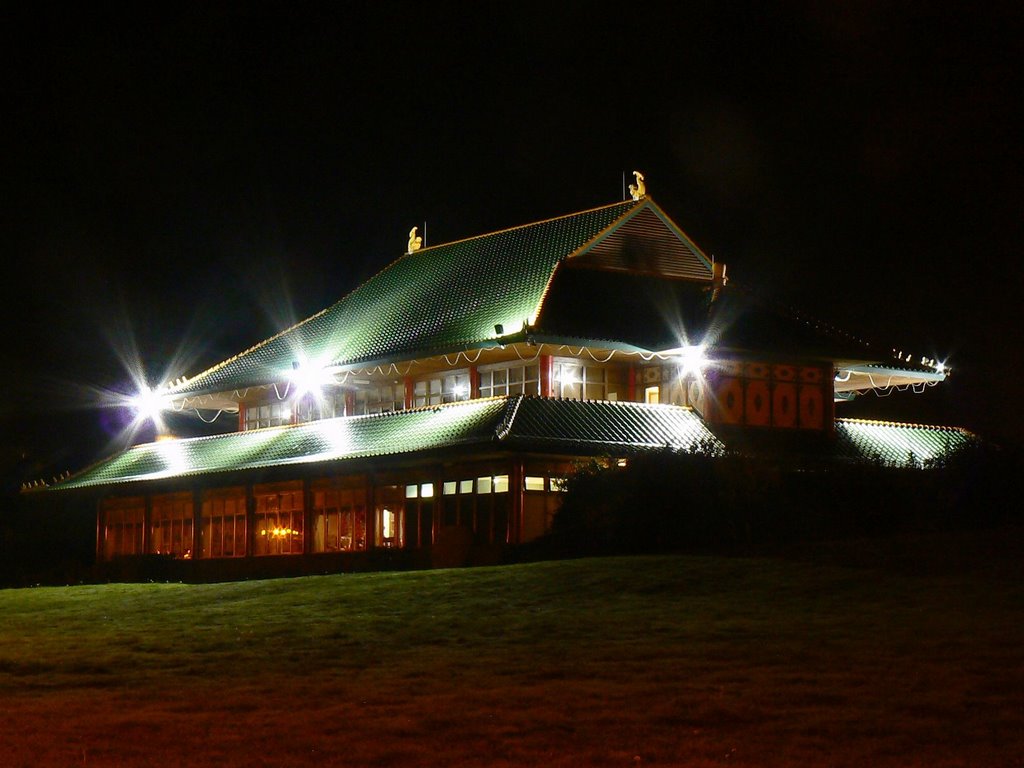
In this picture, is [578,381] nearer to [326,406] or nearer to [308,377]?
[308,377]

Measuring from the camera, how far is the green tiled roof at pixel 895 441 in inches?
1814

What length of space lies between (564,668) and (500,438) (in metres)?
18.2

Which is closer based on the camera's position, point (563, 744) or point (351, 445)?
point (563, 744)

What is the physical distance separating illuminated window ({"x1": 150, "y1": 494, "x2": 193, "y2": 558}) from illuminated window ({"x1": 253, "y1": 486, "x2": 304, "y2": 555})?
3.49 meters

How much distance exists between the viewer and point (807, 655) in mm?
21375

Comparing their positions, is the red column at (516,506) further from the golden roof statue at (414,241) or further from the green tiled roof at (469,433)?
the golden roof statue at (414,241)

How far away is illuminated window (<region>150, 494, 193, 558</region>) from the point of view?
52.0m

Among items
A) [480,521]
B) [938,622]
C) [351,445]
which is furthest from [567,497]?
[938,622]

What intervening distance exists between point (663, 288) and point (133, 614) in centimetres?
2011

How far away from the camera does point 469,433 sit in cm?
4128

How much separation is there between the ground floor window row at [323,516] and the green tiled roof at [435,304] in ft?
13.2

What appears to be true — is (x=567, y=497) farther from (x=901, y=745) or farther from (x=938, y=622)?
(x=901, y=745)

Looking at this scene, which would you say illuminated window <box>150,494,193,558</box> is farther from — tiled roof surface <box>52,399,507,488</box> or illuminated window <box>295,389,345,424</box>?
illuminated window <box>295,389,345,424</box>

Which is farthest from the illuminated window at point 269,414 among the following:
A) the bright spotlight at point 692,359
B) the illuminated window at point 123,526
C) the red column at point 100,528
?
the bright spotlight at point 692,359
